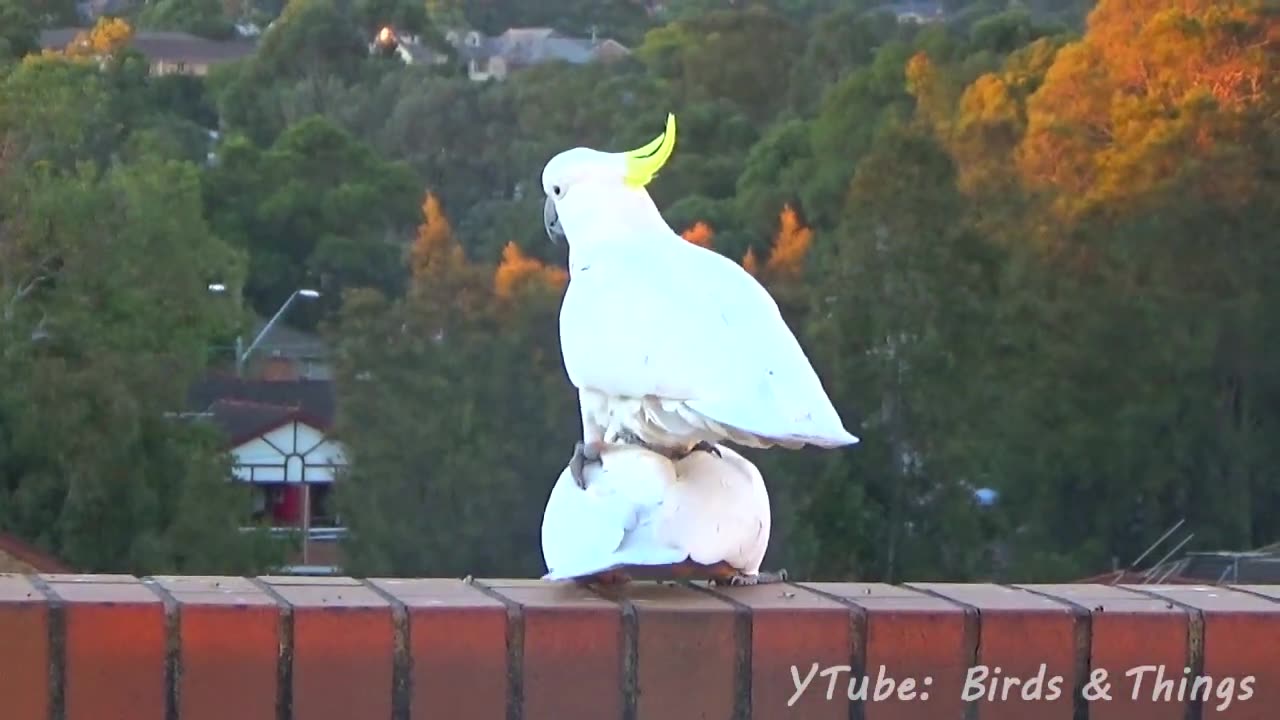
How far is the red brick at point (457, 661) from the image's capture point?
3455 mm

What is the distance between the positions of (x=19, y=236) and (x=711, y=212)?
997 centimetres

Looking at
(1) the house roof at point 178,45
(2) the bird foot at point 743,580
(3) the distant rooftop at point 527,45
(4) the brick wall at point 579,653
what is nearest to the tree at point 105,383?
(2) the bird foot at point 743,580

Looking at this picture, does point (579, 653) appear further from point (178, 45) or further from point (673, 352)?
point (178, 45)

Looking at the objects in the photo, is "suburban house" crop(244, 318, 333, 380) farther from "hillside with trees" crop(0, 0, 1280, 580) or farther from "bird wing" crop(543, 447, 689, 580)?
"bird wing" crop(543, 447, 689, 580)

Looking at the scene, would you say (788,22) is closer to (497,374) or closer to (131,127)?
(131,127)

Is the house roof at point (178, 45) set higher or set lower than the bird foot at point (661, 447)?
higher

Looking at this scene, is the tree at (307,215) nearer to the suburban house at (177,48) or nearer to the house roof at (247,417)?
the house roof at (247,417)

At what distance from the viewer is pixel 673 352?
13.8 feet

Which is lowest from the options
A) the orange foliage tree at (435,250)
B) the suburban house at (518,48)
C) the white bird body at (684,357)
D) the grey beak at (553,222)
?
the white bird body at (684,357)

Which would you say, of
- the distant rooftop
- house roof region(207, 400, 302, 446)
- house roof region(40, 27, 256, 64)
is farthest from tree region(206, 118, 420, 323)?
the distant rooftop

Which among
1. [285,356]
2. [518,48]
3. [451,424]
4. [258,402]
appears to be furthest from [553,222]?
[518,48]

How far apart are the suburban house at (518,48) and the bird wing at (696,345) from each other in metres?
43.9

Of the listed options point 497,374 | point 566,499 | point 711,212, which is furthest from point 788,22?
point 566,499

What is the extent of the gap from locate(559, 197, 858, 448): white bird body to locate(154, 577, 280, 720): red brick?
97 centimetres
